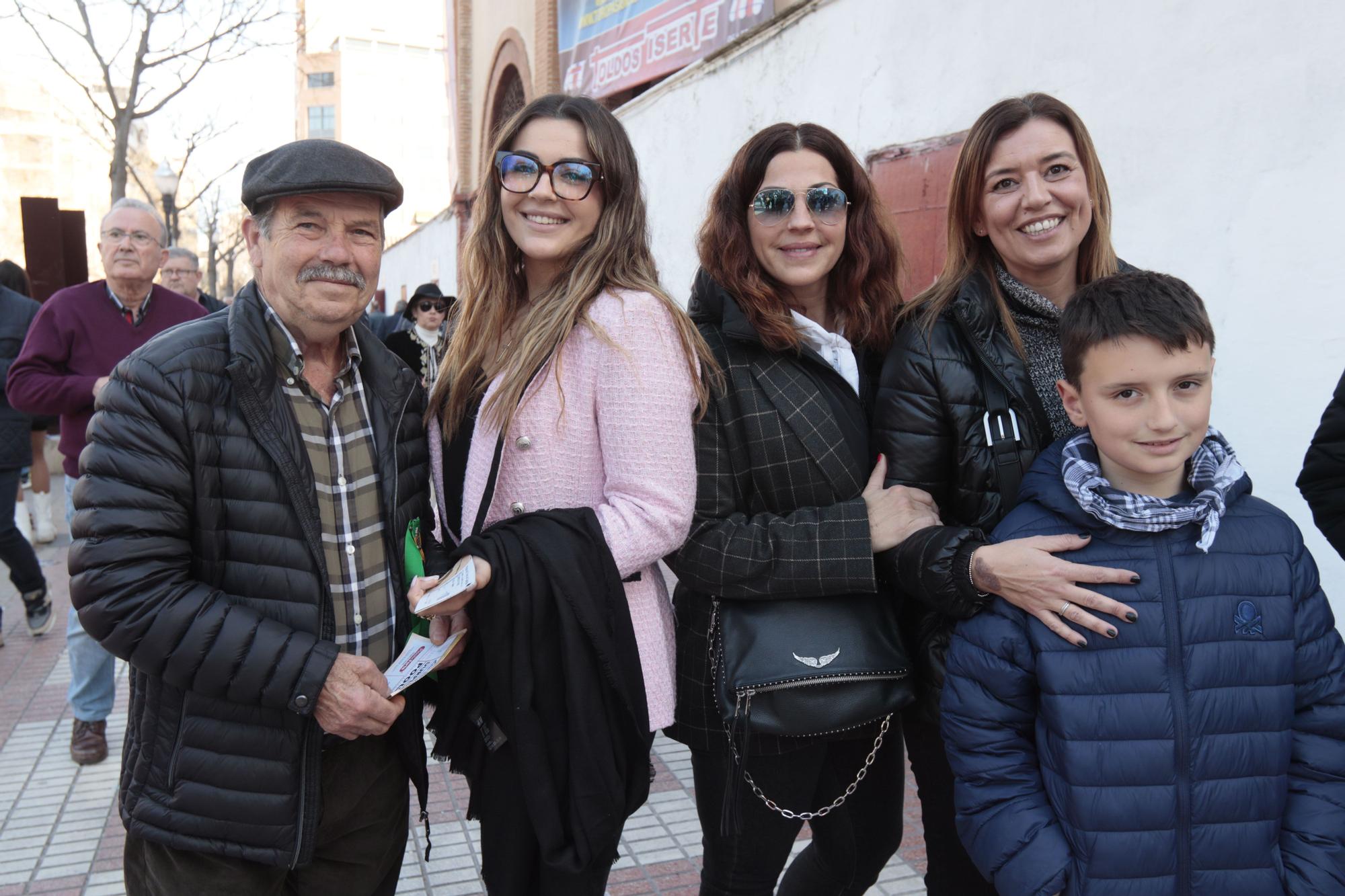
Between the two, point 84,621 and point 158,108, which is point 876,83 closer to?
point 84,621

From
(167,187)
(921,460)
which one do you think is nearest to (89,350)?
(921,460)

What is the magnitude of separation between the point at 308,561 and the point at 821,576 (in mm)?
1011

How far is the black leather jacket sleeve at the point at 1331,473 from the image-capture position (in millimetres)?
1929

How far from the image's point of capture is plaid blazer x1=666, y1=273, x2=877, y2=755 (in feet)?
6.56

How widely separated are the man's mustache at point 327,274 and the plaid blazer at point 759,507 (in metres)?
0.77

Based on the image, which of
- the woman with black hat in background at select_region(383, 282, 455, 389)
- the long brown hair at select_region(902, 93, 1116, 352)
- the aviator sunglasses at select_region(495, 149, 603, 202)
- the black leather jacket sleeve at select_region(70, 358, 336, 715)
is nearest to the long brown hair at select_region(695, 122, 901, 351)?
the long brown hair at select_region(902, 93, 1116, 352)

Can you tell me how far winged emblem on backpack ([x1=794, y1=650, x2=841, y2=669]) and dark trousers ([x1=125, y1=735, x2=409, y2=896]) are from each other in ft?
2.98

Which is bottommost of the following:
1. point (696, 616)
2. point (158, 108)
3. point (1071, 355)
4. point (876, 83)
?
point (696, 616)

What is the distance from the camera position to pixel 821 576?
2.00 m

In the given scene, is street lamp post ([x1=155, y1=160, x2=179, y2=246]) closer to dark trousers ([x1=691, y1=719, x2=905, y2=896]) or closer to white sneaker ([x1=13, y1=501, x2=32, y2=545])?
white sneaker ([x1=13, y1=501, x2=32, y2=545])

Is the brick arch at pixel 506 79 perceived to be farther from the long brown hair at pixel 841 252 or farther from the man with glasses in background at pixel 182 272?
the long brown hair at pixel 841 252

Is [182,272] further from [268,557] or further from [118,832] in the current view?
[268,557]

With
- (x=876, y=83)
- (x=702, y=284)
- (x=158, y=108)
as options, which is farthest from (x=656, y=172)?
(x=158, y=108)

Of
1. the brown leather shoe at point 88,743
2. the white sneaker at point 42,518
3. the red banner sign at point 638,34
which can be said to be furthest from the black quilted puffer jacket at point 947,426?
the white sneaker at point 42,518
